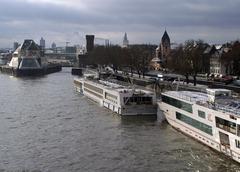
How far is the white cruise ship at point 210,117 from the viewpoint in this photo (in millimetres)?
34812

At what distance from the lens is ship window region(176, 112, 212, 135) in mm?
39109

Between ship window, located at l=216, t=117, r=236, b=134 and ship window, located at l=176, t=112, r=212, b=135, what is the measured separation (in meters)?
1.64

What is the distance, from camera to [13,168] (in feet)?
110

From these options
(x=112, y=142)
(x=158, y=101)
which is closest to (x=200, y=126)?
(x=112, y=142)

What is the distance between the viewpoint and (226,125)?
35.7 metres

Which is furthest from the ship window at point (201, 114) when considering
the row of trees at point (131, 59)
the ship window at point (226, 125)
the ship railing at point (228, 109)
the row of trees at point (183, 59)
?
the row of trees at point (131, 59)

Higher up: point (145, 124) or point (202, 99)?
point (202, 99)

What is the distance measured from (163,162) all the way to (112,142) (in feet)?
24.9

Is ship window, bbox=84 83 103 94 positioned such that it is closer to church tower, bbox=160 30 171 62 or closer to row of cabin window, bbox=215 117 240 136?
row of cabin window, bbox=215 117 240 136

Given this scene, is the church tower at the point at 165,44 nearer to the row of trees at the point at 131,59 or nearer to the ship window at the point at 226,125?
the row of trees at the point at 131,59

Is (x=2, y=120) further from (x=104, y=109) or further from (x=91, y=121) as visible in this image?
(x=104, y=109)

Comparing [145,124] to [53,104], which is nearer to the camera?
[145,124]

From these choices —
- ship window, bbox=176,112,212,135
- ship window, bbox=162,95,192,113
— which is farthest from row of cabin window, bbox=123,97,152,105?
ship window, bbox=176,112,212,135

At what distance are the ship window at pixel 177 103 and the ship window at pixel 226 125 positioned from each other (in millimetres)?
6616
